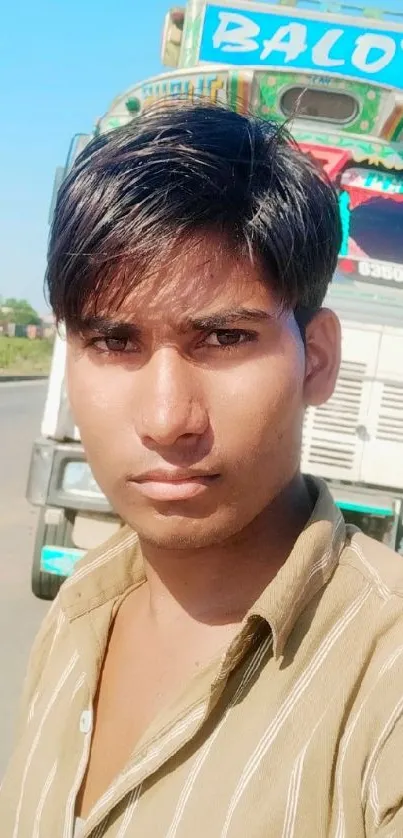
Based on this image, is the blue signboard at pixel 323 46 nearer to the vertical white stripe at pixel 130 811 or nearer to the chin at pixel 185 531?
the chin at pixel 185 531

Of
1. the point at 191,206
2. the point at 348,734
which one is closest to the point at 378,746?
the point at 348,734

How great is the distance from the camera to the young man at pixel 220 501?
33.9 inches

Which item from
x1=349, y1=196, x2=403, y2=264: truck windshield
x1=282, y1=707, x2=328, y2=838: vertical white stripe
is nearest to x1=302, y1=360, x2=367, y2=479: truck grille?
x1=349, y1=196, x2=403, y2=264: truck windshield

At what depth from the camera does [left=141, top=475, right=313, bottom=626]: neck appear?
109cm

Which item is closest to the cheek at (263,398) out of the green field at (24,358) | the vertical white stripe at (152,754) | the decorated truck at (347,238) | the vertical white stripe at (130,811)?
the vertical white stripe at (152,754)

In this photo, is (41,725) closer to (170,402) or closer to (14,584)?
(170,402)

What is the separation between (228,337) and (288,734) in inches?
19.5

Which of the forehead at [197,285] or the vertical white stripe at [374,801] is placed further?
the forehead at [197,285]

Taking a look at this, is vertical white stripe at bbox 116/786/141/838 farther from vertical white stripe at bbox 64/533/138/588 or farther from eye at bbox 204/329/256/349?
eye at bbox 204/329/256/349

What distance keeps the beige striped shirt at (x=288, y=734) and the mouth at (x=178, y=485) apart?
0.16 m

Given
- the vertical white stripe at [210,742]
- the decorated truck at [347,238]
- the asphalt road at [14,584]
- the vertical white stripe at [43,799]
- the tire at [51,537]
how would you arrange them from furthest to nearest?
1. the tire at [51,537]
2. the decorated truck at [347,238]
3. the asphalt road at [14,584]
4. the vertical white stripe at [43,799]
5. the vertical white stripe at [210,742]

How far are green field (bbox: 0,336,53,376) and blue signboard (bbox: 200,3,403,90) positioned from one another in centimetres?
2493

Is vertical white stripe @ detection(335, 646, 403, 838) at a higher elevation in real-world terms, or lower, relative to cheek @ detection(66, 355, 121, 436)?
lower

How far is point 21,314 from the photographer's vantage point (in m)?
64.0
